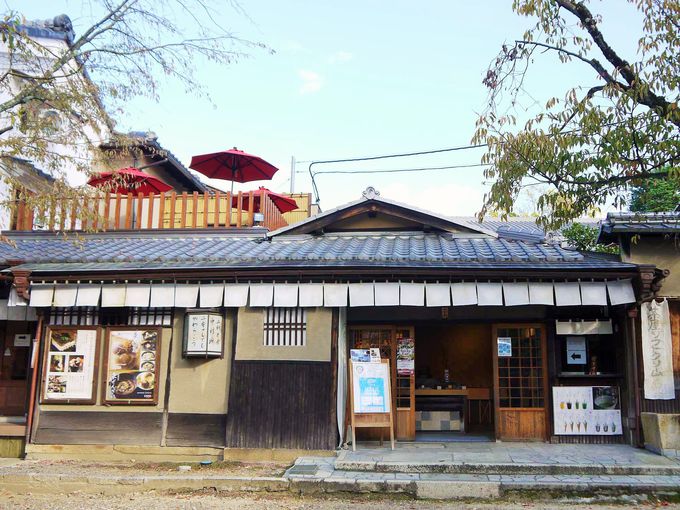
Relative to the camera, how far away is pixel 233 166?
18.2 m

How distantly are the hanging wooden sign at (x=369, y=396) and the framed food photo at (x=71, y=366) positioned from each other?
4969 millimetres

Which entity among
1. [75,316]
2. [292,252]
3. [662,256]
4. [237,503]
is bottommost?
[237,503]

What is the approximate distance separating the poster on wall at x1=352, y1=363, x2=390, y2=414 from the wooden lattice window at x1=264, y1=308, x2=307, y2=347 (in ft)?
3.82

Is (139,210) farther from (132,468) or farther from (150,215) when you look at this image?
(132,468)

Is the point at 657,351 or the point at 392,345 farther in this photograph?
the point at 392,345

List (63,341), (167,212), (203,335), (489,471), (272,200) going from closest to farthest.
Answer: (489,471) < (203,335) < (63,341) < (167,212) < (272,200)

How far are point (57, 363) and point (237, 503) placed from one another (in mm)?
5162

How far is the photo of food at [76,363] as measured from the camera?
1243 cm

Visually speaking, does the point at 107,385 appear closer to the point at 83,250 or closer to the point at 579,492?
the point at 83,250

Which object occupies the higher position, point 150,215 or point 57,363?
point 150,215

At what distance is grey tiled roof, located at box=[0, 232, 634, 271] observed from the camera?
11.8 m

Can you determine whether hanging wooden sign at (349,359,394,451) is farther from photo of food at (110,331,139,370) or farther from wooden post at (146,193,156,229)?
wooden post at (146,193,156,229)

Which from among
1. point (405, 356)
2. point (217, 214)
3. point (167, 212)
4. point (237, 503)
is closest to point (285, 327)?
point (405, 356)

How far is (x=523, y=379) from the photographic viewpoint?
1283 centimetres
